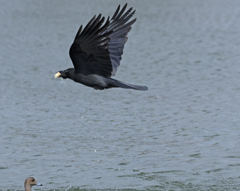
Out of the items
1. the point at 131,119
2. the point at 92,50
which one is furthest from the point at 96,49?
the point at 131,119

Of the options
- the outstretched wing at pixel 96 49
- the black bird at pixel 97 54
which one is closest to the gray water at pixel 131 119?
the black bird at pixel 97 54

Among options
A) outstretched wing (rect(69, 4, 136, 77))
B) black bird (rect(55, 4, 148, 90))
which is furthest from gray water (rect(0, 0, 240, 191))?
outstretched wing (rect(69, 4, 136, 77))

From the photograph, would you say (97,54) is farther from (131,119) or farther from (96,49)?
(131,119)

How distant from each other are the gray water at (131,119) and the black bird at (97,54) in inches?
65.1

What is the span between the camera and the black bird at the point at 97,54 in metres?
10.4

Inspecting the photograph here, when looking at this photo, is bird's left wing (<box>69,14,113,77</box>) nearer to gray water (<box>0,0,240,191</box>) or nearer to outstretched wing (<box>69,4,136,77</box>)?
outstretched wing (<box>69,4,136,77</box>)

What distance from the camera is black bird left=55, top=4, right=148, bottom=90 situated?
408 inches

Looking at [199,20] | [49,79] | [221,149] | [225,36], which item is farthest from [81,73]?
[199,20]

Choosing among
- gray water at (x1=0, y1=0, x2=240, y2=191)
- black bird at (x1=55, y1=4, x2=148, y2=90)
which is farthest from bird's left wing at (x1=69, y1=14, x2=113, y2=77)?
gray water at (x1=0, y1=0, x2=240, y2=191)

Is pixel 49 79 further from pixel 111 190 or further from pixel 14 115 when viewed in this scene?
pixel 111 190

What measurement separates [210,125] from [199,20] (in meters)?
24.2

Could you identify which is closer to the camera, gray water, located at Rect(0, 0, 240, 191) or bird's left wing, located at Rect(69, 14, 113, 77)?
bird's left wing, located at Rect(69, 14, 113, 77)

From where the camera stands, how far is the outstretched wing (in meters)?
10.3

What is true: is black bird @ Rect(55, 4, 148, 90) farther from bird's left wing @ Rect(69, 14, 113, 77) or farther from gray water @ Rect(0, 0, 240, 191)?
gray water @ Rect(0, 0, 240, 191)
